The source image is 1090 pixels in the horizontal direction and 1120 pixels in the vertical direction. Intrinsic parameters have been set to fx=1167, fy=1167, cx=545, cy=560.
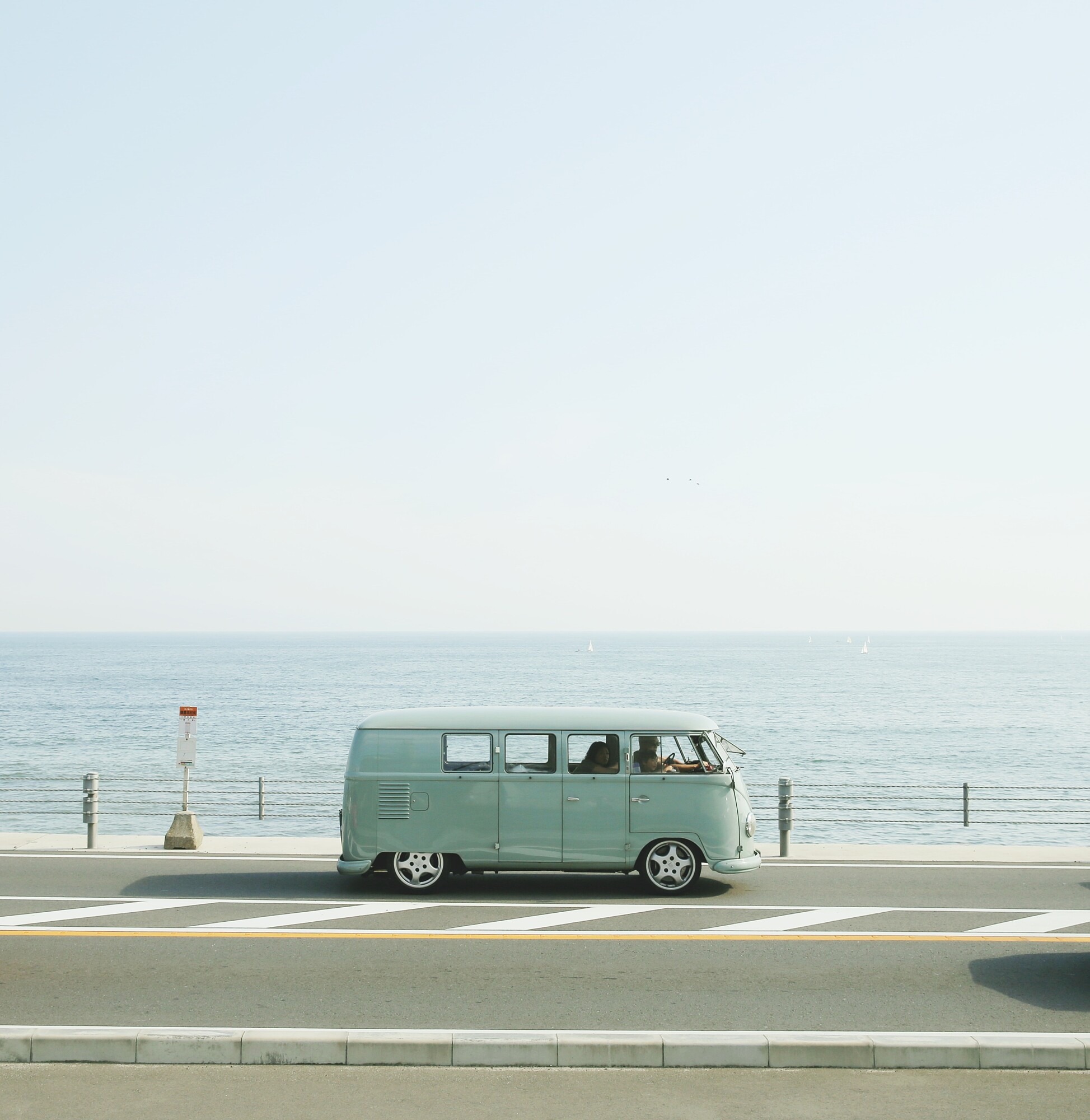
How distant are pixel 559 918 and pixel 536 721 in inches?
93.6

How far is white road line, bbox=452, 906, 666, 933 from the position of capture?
1205 centimetres

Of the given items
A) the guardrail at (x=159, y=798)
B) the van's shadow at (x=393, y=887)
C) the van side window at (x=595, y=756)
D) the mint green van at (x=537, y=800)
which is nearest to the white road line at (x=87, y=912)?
the van's shadow at (x=393, y=887)

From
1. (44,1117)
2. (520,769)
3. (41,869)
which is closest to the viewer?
(44,1117)

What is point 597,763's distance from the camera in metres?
13.9

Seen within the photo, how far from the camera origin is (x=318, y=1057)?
766 centimetres

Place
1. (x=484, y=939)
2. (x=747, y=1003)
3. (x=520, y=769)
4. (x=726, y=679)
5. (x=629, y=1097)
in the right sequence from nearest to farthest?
(x=629, y=1097) < (x=747, y=1003) < (x=484, y=939) < (x=520, y=769) < (x=726, y=679)

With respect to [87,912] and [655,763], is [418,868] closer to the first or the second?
[655,763]

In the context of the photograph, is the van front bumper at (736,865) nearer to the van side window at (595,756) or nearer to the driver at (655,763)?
the driver at (655,763)

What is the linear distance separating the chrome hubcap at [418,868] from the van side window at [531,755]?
139 centimetres

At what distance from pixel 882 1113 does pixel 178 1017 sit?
5101mm

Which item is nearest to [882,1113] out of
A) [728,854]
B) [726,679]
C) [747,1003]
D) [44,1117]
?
[747,1003]

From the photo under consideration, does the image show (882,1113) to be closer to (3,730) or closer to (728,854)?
(728,854)

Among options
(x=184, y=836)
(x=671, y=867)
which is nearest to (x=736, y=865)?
(x=671, y=867)

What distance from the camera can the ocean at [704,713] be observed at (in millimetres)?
38031
